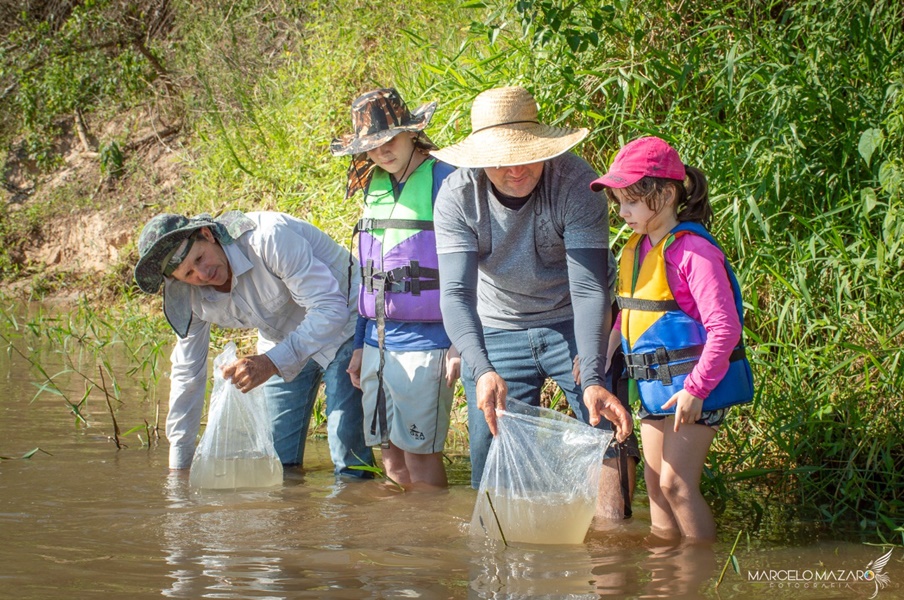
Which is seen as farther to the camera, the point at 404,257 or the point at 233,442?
the point at 233,442

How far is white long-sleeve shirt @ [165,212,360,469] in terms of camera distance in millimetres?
4066

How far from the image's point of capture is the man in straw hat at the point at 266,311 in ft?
12.8

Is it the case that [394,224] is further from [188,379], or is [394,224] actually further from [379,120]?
[188,379]

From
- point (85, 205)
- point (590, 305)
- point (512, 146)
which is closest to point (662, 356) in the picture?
point (590, 305)

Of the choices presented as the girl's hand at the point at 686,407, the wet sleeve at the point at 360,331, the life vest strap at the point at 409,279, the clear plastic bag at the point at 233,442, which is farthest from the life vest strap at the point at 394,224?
the girl's hand at the point at 686,407

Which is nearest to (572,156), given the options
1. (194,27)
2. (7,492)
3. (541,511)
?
(541,511)

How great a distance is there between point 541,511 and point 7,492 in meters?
2.25

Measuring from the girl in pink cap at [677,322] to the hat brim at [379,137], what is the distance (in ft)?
3.48

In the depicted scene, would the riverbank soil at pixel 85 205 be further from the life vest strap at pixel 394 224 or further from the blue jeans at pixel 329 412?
the life vest strap at pixel 394 224

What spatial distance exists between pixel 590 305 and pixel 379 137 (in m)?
1.26

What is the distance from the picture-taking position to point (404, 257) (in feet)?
13.0

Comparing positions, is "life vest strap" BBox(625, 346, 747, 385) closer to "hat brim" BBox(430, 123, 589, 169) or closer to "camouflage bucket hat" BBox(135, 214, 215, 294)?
"hat brim" BBox(430, 123, 589, 169)

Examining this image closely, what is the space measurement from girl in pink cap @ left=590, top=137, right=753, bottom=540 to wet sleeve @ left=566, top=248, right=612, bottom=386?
0.08 meters

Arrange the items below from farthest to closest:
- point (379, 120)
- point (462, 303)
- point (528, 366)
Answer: point (379, 120) < point (528, 366) < point (462, 303)
